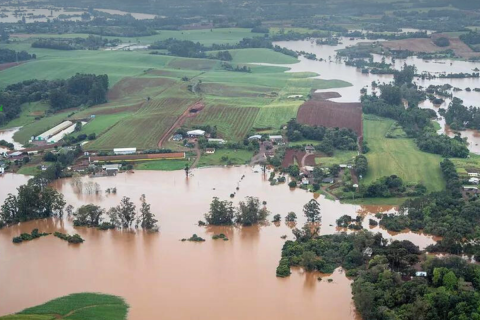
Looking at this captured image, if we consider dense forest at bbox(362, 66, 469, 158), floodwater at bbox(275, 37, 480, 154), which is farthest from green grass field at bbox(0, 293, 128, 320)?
floodwater at bbox(275, 37, 480, 154)

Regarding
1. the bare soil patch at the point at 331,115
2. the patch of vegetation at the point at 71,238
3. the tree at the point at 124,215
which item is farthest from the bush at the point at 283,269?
the bare soil patch at the point at 331,115

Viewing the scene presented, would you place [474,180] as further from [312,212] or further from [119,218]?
[119,218]

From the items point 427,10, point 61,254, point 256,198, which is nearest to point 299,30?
point 427,10

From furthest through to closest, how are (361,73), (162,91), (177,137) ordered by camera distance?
(361,73) < (162,91) < (177,137)

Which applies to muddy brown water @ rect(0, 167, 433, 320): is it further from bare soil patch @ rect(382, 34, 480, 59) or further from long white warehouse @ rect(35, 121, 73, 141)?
bare soil patch @ rect(382, 34, 480, 59)

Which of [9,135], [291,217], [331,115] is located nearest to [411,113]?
[331,115]

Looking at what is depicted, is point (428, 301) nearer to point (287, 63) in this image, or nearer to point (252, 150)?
point (252, 150)
